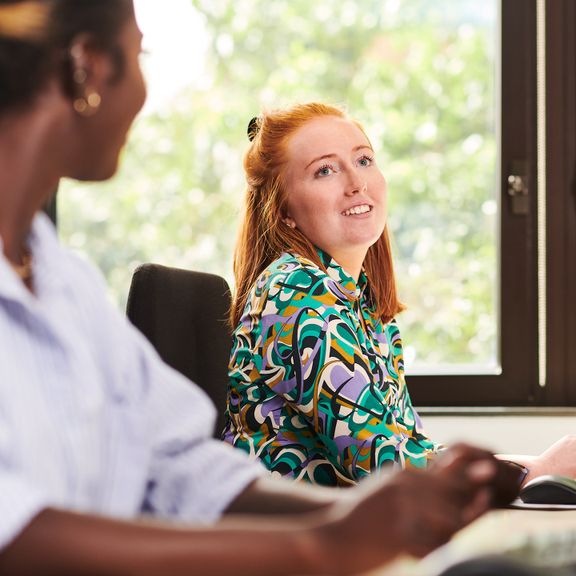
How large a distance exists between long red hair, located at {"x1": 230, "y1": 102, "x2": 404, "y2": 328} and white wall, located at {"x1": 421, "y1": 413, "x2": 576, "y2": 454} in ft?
2.16

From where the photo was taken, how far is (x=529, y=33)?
270cm

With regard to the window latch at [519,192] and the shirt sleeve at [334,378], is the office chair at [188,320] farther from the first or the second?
the window latch at [519,192]

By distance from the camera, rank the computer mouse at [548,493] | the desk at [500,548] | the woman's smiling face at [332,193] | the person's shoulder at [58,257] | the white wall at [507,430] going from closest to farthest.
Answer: the desk at [500,548] → the person's shoulder at [58,257] → the computer mouse at [548,493] → the woman's smiling face at [332,193] → the white wall at [507,430]

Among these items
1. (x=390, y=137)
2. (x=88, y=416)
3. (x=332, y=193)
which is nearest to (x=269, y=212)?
(x=332, y=193)

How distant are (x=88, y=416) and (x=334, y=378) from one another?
2.74ft

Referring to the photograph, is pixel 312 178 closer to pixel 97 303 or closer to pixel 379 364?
pixel 379 364

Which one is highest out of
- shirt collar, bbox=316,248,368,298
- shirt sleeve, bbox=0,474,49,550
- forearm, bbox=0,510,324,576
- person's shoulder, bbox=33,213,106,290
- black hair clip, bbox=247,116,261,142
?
black hair clip, bbox=247,116,261,142

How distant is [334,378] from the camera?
1547mm

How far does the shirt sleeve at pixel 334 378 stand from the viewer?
152 centimetres

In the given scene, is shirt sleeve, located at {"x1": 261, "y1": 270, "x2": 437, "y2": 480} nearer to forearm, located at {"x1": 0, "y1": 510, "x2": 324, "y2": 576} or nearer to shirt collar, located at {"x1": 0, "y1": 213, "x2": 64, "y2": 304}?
shirt collar, located at {"x1": 0, "y1": 213, "x2": 64, "y2": 304}

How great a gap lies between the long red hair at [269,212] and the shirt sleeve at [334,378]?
23cm

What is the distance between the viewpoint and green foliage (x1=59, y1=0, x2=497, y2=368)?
8.98 feet

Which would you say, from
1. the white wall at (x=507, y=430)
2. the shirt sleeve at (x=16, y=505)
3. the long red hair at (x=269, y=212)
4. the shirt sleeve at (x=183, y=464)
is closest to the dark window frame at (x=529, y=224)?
the white wall at (x=507, y=430)

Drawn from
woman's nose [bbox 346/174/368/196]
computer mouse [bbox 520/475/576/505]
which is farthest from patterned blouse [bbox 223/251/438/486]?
computer mouse [bbox 520/475/576/505]
